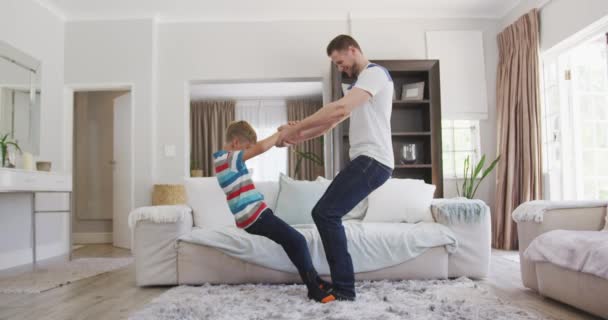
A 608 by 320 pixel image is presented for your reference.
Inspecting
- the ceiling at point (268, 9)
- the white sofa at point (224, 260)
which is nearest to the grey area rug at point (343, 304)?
the white sofa at point (224, 260)

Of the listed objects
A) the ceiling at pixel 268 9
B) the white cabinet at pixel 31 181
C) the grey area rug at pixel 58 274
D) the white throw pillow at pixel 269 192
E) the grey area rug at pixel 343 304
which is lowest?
the grey area rug at pixel 58 274

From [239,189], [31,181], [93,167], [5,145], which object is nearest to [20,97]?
[5,145]

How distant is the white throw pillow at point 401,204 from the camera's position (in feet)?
10.2

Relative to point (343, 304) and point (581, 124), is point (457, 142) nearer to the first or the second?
point (581, 124)

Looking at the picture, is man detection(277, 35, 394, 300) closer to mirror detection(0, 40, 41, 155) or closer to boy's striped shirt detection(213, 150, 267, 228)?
boy's striped shirt detection(213, 150, 267, 228)

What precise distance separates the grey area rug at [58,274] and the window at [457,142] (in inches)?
135

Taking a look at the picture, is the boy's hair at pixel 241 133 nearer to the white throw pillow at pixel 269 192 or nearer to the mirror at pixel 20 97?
the white throw pillow at pixel 269 192

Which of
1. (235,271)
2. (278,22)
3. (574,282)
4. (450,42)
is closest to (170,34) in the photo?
(278,22)

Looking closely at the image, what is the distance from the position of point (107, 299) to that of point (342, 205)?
4.46 feet

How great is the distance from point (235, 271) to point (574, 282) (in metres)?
1.68

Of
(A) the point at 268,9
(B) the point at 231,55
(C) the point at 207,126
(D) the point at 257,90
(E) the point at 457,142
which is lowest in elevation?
(E) the point at 457,142

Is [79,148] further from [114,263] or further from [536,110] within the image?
[536,110]

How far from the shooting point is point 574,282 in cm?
201

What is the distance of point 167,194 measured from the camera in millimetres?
4691
